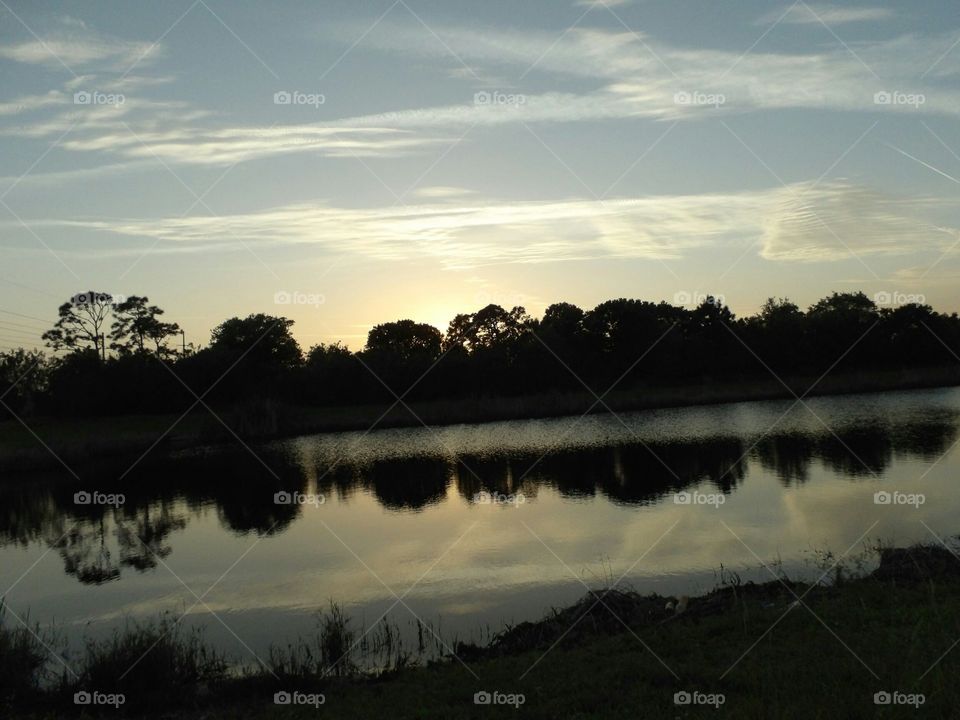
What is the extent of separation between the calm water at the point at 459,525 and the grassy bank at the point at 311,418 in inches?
265

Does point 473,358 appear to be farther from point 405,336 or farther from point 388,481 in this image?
point 388,481

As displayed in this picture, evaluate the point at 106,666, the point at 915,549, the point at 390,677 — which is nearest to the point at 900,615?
the point at 915,549

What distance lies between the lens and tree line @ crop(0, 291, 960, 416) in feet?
184

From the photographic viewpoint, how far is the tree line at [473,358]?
2211 inches

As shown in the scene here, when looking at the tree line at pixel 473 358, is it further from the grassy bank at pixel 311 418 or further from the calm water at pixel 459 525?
the calm water at pixel 459 525

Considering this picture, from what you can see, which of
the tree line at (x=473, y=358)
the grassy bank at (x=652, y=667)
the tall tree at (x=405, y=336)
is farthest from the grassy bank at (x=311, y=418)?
the grassy bank at (x=652, y=667)

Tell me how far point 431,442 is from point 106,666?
30259mm

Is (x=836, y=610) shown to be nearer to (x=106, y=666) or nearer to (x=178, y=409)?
(x=106, y=666)

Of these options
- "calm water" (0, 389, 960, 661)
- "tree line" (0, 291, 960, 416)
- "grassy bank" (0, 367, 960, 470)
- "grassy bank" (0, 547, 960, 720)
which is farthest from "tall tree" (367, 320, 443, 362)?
"grassy bank" (0, 547, 960, 720)

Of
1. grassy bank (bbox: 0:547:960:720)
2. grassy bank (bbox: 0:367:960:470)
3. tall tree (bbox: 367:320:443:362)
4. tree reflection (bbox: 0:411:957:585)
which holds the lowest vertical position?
grassy bank (bbox: 0:547:960:720)

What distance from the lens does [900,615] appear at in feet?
28.4

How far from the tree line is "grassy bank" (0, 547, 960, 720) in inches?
1533

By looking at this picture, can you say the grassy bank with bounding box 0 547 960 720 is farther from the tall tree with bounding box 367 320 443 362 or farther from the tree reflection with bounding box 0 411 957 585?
the tall tree with bounding box 367 320 443 362

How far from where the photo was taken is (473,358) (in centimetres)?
6353
